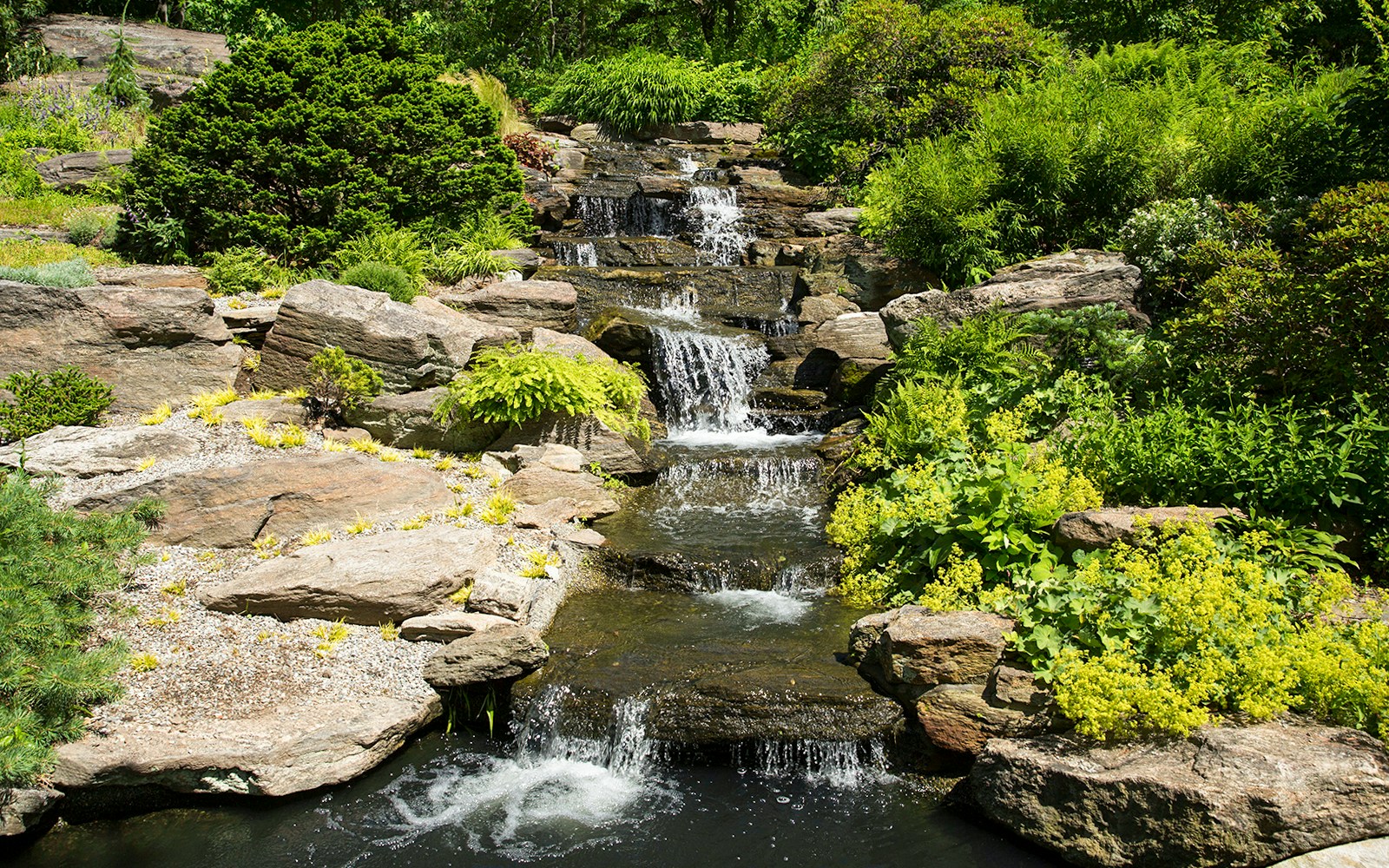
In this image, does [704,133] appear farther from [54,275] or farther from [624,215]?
[54,275]

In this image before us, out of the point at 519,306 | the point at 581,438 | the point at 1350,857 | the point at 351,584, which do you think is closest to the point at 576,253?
the point at 519,306

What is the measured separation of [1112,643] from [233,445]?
25.7 feet

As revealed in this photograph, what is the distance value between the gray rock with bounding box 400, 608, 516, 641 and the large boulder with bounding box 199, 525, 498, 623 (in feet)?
0.63

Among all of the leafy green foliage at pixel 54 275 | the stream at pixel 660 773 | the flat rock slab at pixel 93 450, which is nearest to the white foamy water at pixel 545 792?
the stream at pixel 660 773

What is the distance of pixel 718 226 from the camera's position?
17.0 meters

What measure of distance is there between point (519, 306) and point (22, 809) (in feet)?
25.3

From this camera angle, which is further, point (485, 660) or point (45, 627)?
point (485, 660)

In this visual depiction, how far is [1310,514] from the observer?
6.56 metres

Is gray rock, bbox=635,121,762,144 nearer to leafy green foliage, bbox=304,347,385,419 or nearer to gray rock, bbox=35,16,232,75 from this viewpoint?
gray rock, bbox=35,16,232,75

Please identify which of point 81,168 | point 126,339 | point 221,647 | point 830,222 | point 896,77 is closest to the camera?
point 221,647

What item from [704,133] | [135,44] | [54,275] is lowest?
[54,275]

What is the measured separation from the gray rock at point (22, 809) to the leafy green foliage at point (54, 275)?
591cm

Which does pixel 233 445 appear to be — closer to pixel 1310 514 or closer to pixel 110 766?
pixel 110 766

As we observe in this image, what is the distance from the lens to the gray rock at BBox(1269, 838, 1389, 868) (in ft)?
14.5
